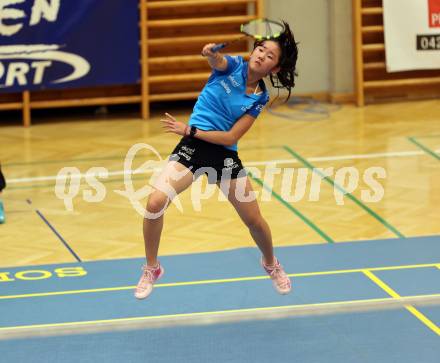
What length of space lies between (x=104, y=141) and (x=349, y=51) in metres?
3.46

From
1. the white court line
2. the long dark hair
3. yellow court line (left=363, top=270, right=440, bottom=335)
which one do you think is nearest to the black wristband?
the long dark hair

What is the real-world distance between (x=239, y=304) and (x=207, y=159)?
1446 millimetres

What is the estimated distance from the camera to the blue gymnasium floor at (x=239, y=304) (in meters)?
6.18

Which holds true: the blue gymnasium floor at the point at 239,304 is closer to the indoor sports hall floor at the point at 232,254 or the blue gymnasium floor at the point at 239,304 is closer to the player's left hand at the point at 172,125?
the indoor sports hall floor at the point at 232,254

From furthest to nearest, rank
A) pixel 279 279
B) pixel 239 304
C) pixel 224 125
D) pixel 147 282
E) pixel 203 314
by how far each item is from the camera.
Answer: pixel 239 304 < pixel 203 314 < pixel 279 279 < pixel 147 282 < pixel 224 125

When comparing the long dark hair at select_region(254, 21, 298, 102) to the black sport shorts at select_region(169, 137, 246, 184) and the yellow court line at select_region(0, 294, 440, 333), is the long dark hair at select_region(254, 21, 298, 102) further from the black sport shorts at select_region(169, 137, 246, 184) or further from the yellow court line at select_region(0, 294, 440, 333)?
the yellow court line at select_region(0, 294, 440, 333)

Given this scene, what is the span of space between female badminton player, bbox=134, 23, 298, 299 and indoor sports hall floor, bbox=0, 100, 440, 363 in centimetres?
87

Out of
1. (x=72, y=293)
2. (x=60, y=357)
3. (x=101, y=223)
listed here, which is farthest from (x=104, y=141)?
(x=60, y=357)

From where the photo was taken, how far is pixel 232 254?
7.99 meters

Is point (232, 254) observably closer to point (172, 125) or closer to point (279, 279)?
point (279, 279)

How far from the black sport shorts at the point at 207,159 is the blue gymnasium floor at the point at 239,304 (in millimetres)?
1093

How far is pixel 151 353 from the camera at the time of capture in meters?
6.17

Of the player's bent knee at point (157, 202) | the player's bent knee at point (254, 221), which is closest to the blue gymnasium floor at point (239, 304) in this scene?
the player's bent knee at point (254, 221)

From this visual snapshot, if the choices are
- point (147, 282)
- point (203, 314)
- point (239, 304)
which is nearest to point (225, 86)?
point (147, 282)
